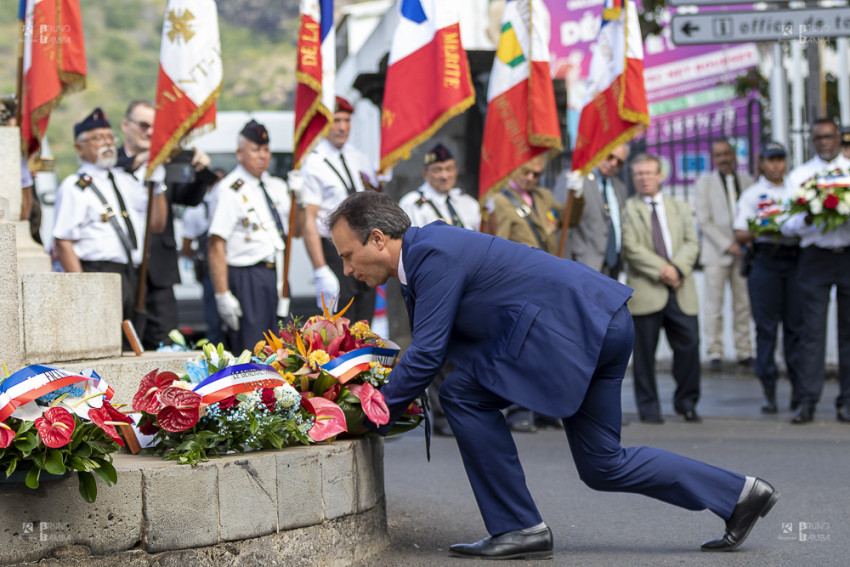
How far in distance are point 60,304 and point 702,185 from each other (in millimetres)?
8007

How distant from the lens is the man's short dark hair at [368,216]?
474 centimetres

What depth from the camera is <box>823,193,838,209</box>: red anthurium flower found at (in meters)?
8.50

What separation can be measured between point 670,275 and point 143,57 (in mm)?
77755

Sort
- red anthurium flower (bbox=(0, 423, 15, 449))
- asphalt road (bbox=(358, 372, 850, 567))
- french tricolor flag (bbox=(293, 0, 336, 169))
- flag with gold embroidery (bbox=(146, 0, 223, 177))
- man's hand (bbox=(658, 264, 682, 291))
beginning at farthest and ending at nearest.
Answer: man's hand (bbox=(658, 264, 682, 291)) → french tricolor flag (bbox=(293, 0, 336, 169)) → flag with gold embroidery (bbox=(146, 0, 223, 177)) → asphalt road (bbox=(358, 372, 850, 567)) → red anthurium flower (bbox=(0, 423, 15, 449))

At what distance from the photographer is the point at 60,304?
552cm

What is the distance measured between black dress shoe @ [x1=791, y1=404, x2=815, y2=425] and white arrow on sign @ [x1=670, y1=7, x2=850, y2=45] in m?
3.23

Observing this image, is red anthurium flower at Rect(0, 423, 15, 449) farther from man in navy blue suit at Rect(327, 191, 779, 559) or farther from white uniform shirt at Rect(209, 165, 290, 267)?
white uniform shirt at Rect(209, 165, 290, 267)

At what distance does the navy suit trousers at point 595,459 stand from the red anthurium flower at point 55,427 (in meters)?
1.57

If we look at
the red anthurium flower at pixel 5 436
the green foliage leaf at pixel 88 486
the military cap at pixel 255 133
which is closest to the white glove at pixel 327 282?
the military cap at pixel 255 133

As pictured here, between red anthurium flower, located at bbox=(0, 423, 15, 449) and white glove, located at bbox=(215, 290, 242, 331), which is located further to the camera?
white glove, located at bbox=(215, 290, 242, 331)

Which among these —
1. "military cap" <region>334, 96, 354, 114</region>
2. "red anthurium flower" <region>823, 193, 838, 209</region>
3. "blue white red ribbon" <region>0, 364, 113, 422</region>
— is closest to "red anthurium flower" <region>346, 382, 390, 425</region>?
"blue white red ribbon" <region>0, 364, 113, 422</region>

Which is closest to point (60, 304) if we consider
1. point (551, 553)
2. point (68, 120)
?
point (551, 553)

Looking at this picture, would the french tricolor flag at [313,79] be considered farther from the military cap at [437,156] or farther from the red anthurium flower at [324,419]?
the red anthurium flower at [324,419]

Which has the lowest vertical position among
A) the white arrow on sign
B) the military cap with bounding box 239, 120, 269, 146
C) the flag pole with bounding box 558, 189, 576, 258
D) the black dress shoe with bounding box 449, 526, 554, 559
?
the black dress shoe with bounding box 449, 526, 554, 559
